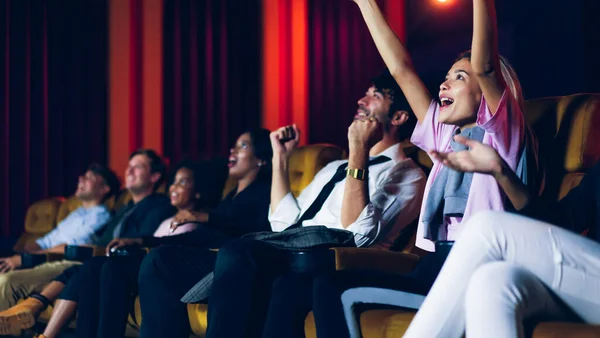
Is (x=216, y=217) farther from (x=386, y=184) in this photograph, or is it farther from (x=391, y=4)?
(x=391, y=4)

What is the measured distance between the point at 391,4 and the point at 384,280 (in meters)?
3.24

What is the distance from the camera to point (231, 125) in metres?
5.31

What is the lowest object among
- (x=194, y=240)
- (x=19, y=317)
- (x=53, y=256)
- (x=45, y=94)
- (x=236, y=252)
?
(x=19, y=317)

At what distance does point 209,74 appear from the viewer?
5312 millimetres

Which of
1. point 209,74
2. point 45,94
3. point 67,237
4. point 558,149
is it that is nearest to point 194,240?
point 558,149

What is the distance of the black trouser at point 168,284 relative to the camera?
7.86 ft

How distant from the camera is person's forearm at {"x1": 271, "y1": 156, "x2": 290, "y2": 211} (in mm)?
2822

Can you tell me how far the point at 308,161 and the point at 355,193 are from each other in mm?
820

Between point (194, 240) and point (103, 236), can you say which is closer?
point (194, 240)

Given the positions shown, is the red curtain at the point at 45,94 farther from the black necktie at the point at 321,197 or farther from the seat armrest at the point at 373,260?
the seat armrest at the point at 373,260

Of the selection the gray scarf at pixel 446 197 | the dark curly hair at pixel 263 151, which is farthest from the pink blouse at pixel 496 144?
the dark curly hair at pixel 263 151

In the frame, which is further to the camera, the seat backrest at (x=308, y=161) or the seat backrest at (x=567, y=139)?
the seat backrest at (x=308, y=161)

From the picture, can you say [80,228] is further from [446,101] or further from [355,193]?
[446,101]

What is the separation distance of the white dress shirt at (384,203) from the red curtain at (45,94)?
3.47m
